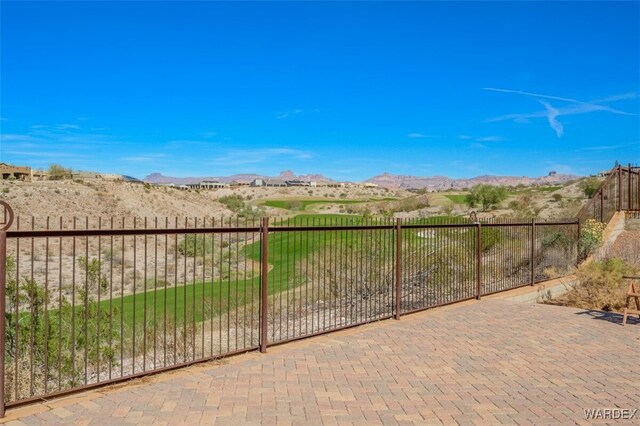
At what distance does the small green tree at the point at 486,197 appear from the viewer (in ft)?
172

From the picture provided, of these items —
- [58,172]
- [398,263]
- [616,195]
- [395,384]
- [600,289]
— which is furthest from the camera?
[58,172]

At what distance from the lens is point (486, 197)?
5319 centimetres

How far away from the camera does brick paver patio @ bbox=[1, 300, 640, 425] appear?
5.45 m

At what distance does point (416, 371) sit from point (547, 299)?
27.2 feet

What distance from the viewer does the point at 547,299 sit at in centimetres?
1400

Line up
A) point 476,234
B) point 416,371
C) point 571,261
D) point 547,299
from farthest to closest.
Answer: point 571,261 < point 547,299 < point 476,234 < point 416,371

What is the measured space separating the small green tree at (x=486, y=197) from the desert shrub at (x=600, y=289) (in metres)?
37.3

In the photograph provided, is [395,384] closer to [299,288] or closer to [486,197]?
[299,288]

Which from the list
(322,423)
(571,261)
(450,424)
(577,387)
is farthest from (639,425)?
(571,261)

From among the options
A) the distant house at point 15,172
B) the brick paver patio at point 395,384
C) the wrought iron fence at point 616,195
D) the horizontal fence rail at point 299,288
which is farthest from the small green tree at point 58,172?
the brick paver patio at point 395,384

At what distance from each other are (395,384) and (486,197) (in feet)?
161

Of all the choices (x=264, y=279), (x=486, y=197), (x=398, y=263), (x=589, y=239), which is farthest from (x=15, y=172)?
(x=264, y=279)

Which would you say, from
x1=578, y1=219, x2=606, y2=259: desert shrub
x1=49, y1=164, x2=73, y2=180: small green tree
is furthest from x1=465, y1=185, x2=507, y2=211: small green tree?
x1=49, y1=164, x2=73, y2=180: small green tree

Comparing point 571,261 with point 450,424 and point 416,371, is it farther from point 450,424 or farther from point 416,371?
point 450,424
